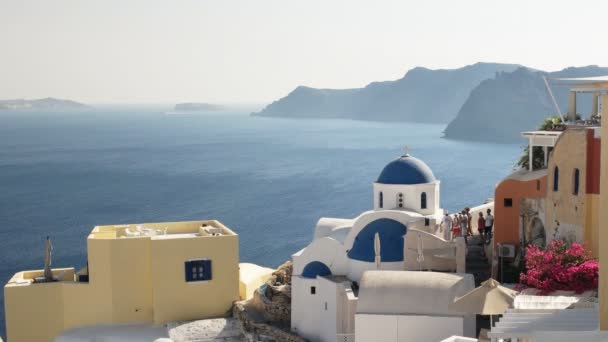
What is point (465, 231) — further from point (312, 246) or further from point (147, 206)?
point (147, 206)

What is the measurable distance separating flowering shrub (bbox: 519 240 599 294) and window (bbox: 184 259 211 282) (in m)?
11.5

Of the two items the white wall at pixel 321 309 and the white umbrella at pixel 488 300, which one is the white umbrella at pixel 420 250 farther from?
the white umbrella at pixel 488 300

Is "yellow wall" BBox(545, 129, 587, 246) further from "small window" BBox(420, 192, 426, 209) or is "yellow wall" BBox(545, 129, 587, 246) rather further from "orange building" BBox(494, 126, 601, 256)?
"small window" BBox(420, 192, 426, 209)

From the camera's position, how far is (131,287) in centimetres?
2505

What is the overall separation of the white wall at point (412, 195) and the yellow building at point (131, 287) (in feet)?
17.2

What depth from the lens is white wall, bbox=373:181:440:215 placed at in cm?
2459

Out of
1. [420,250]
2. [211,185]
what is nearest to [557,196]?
[420,250]

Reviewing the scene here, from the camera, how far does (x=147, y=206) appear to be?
245 ft

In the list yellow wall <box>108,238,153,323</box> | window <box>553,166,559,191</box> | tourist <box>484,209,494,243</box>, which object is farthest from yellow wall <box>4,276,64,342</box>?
window <box>553,166,559,191</box>

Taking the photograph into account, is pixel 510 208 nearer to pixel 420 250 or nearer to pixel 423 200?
pixel 423 200

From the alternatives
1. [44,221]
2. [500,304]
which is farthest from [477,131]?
[500,304]

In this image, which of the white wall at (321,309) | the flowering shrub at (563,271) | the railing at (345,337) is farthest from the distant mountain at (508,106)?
the flowering shrub at (563,271)

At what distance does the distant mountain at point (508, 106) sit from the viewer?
147 metres

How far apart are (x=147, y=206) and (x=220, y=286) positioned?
50.4 meters
